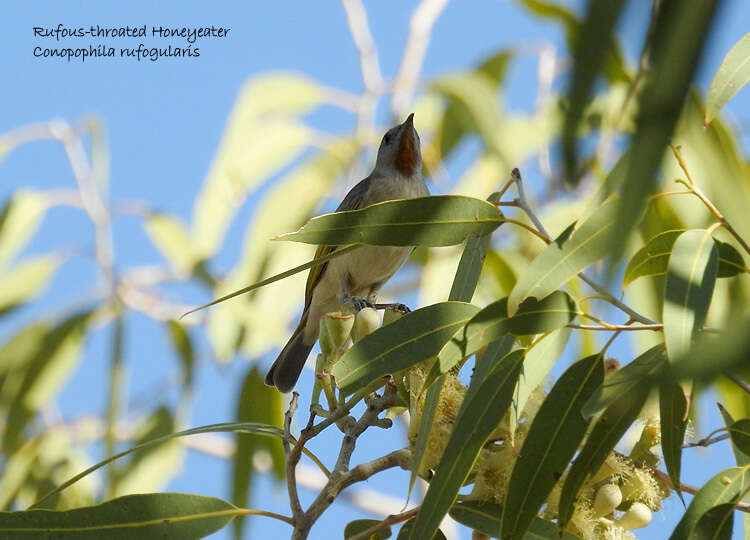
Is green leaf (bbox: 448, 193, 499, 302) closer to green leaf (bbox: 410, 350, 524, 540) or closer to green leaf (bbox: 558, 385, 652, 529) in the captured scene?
green leaf (bbox: 410, 350, 524, 540)

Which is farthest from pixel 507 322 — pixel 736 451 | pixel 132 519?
pixel 132 519

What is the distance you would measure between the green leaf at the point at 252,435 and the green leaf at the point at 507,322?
1963mm

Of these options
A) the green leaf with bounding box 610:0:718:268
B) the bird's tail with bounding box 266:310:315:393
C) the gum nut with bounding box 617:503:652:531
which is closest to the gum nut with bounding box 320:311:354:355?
the gum nut with bounding box 617:503:652:531

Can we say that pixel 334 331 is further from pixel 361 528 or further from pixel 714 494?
pixel 714 494

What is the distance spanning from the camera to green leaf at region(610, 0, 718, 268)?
0.56 meters

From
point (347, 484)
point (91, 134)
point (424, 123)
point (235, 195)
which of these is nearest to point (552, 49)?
point (424, 123)

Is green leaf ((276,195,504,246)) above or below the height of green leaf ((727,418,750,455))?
above

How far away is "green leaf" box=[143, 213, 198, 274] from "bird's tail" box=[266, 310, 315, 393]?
26.9 inches

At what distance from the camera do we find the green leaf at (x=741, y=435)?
1730 mm

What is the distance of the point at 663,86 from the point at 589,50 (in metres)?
0.07

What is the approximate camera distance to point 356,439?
6.03 ft

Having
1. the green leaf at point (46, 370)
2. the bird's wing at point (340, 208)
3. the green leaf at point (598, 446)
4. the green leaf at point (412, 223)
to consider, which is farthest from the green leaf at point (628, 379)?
the green leaf at point (46, 370)

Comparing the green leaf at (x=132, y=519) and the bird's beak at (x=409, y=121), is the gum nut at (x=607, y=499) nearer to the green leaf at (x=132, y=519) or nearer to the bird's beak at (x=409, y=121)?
the green leaf at (x=132, y=519)

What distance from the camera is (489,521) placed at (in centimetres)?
176
